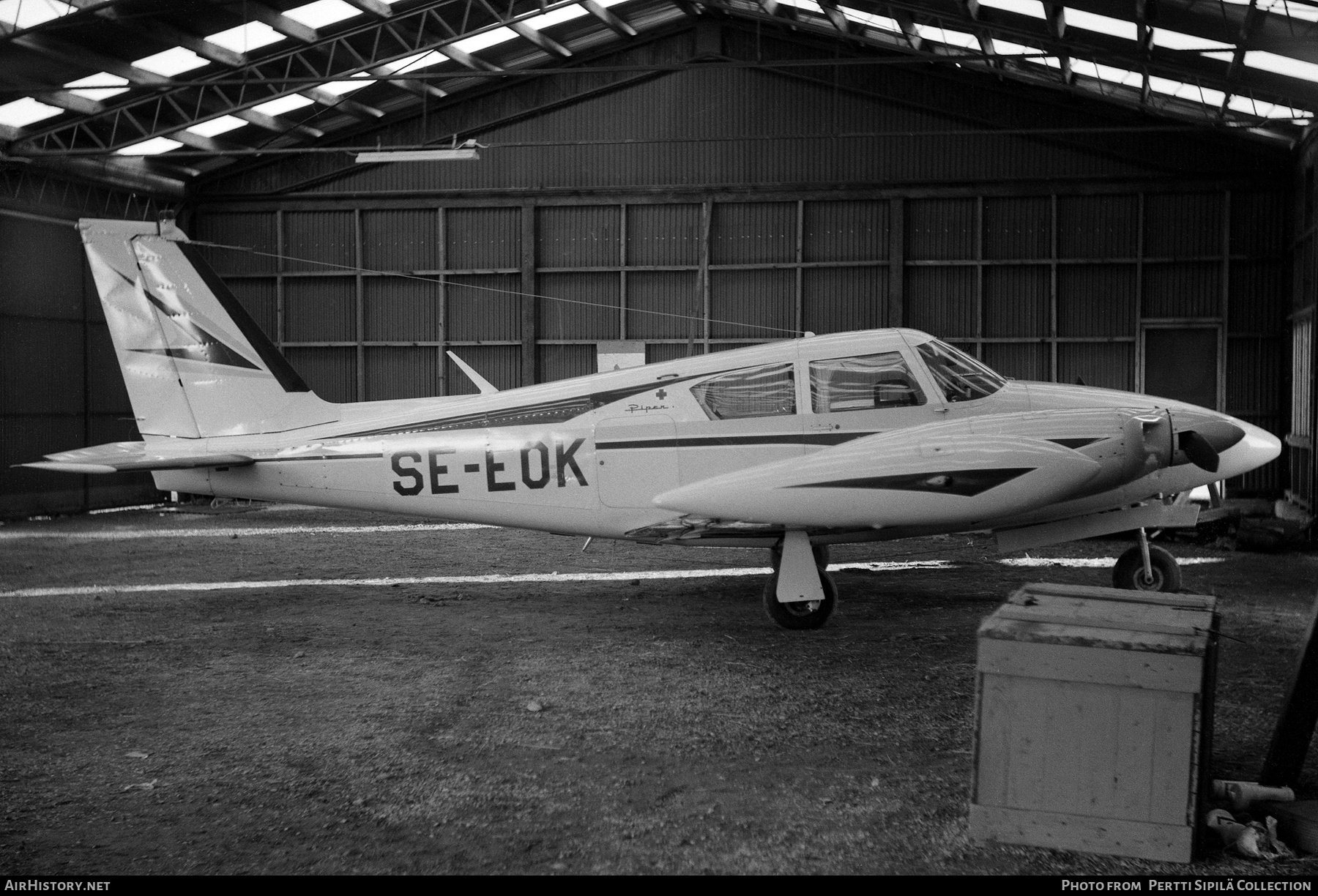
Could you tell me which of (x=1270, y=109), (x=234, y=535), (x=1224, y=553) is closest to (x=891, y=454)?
(x=1224, y=553)

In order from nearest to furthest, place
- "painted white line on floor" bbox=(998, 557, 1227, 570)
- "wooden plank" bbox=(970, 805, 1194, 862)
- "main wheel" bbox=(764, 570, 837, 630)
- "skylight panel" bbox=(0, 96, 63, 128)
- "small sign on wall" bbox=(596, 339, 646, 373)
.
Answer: "wooden plank" bbox=(970, 805, 1194, 862) < "main wheel" bbox=(764, 570, 837, 630) < "painted white line on floor" bbox=(998, 557, 1227, 570) < "skylight panel" bbox=(0, 96, 63, 128) < "small sign on wall" bbox=(596, 339, 646, 373)

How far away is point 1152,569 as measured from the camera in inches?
404

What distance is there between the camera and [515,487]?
32.7ft

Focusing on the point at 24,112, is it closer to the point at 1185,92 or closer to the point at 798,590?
the point at 798,590

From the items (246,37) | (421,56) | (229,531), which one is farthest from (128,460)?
(421,56)

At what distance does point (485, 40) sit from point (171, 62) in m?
6.27

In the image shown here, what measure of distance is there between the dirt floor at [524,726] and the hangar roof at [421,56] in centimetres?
834

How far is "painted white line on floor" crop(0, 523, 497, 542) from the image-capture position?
1773 cm

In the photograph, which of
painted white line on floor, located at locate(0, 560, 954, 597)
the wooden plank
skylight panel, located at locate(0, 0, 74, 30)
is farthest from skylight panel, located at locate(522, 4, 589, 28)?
the wooden plank

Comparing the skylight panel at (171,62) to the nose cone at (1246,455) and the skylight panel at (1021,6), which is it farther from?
the nose cone at (1246,455)

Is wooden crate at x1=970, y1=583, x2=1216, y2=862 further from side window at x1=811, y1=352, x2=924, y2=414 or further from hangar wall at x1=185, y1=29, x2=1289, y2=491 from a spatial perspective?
hangar wall at x1=185, y1=29, x2=1289, y2=491

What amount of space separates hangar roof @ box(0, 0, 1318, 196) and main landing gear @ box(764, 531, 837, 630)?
9.16 m
